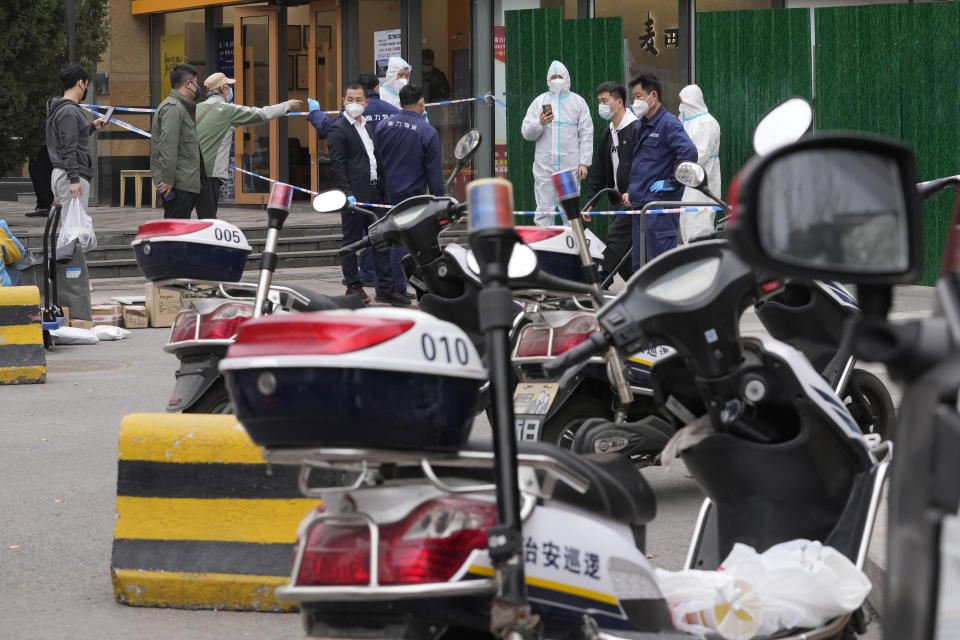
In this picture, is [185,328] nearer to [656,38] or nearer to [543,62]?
[543,62]

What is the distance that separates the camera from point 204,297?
6.98 meters

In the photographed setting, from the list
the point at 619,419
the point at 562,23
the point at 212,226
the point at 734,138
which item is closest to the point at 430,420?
the point at 619,419

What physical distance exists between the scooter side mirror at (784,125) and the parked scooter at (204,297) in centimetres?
273

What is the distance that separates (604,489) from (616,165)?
10.6 meters

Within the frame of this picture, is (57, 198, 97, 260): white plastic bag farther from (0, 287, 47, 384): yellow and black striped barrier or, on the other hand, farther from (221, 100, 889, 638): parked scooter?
(221, 100, 889, 638): parked scooter

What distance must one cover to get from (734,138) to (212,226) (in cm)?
1029

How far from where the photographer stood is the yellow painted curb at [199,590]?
490cm

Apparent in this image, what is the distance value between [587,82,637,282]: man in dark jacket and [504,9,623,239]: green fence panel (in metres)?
3.15

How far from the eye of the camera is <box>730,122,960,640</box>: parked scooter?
168 centimetres

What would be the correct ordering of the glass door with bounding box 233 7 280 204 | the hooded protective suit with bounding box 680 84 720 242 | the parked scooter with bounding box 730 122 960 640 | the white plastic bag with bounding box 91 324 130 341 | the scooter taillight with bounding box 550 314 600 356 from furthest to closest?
1. the glass door with bounding box 233 7 280 204
2. the hooded protective suit with bounding box 680 84 720 242
3. the white plastic bag with bounding box 91 324 130 341
4. the scooter taillight with bounding box 550 314 600 356
5. the parked scooter with bounding box 730 122 960 640

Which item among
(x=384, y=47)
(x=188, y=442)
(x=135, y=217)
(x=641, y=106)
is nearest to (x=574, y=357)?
(x=188, y=442)

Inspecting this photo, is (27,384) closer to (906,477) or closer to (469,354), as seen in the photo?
(469,354)

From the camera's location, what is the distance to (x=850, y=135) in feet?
6.97

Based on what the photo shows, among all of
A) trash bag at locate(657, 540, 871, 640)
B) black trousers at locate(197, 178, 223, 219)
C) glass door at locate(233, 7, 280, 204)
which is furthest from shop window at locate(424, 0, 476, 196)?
trash bag at locate(657, 540, 871, 640)
